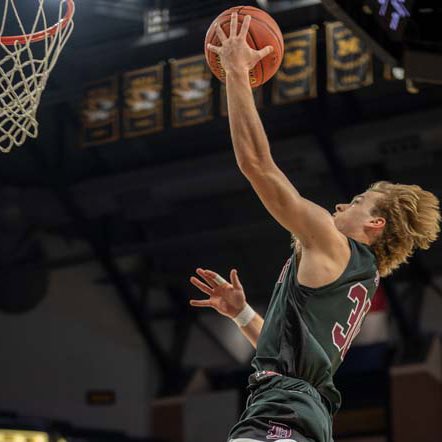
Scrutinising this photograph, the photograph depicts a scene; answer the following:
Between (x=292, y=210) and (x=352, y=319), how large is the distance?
1.58ft

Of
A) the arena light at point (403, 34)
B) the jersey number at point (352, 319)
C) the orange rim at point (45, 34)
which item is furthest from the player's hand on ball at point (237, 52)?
the arena light at point (403, 34)

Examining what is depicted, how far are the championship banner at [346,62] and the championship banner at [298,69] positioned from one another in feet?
0.62

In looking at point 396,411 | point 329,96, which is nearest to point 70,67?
point 329,96

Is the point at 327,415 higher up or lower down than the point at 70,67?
higher up

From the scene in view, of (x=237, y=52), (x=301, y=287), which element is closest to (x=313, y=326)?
(x=301, y=287)

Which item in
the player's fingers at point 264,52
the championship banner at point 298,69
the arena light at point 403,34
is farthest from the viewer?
A: the championship banner at point 298,69

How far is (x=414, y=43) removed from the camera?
6.32m

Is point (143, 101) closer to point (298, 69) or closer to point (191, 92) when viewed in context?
point (191, 92)

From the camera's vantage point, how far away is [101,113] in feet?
43.7

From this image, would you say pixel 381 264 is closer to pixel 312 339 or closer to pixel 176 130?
pixel 312 339

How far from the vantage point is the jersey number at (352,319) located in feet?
12.1

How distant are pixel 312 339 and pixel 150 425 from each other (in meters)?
12.7

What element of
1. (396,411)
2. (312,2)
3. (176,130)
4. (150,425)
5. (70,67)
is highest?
(312,2)

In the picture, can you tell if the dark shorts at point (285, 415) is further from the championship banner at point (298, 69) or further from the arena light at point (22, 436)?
the arena light at point (22, 436)
